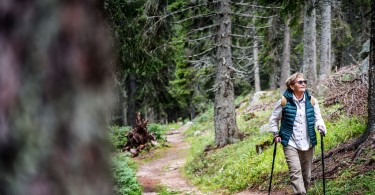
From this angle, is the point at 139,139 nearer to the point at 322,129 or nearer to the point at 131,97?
the point at 131,97

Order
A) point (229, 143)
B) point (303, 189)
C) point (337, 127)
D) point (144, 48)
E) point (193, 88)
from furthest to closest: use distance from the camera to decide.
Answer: point (193, 88) → point (229, 143) → point (144, 48) → point (337, 127) → point (303, 189)

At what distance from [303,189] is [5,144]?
5.28 meters

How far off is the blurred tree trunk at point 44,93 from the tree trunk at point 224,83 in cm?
1173

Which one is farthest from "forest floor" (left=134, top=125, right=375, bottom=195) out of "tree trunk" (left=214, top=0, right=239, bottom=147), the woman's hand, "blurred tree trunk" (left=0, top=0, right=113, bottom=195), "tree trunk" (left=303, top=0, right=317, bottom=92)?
"blurred tree trunk" (left=0, top=0, right=113, bottom=195)

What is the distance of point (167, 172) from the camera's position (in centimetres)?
1293

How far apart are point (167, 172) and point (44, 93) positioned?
12336 mm

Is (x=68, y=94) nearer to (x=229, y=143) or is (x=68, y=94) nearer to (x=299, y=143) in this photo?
(x=299, y=143)

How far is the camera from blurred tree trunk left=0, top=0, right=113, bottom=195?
0.85m

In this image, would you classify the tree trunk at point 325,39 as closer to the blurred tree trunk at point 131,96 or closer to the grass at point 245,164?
the grass at point 245,164

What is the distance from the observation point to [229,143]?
41.7 feet

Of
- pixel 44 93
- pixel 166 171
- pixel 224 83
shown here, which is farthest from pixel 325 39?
pixel 44 93

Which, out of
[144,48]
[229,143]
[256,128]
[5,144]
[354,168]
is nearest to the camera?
[5,144]

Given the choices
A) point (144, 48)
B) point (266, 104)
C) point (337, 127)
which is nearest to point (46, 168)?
point (337, 127)

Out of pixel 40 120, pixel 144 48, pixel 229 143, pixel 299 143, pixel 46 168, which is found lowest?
pixel 229 143
